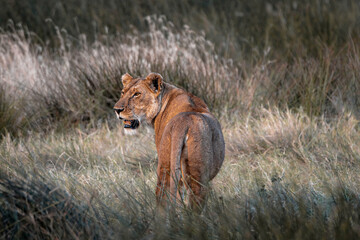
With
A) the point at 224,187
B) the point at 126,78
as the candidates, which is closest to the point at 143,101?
the point at 126,78

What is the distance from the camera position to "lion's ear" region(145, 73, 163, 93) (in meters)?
3.78

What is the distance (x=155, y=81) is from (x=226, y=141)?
5.68ft

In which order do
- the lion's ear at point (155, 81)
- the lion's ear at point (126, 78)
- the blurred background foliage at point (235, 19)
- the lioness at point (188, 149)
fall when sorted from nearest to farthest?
1. the lioness at point (188, 149)
2. the lion's ear at point (155, 81)
3. the lion's ear at point (126, 78)
4. the blurred background foliage at point (235, 19)

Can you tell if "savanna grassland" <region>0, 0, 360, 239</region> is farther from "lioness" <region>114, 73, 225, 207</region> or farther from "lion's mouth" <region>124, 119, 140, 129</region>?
"lion's mouth" <region>124, 119, 140, 129</region>

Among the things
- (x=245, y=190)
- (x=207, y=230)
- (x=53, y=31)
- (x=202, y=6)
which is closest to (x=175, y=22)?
(x=202, y=6)

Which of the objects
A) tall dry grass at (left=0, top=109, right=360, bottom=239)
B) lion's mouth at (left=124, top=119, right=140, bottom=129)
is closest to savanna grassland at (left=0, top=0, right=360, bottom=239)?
tall dry grass at (left=0, top=109, right=360, bottom=239)

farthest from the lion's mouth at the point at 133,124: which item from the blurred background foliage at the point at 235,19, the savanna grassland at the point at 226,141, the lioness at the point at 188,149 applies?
the blurred background foliage at the point at 235,19

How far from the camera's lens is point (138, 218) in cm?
307

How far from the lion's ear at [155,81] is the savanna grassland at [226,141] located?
698mm

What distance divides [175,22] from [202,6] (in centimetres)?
207

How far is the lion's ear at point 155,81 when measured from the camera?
378cm

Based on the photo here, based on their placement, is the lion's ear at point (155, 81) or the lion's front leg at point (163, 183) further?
the lion's ear at point (155, 81)

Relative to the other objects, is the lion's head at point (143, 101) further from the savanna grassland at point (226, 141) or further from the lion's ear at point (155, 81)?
the savanna grassland at point (226, 141)

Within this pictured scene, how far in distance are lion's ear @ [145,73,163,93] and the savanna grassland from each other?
70 cm
